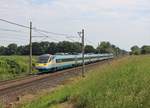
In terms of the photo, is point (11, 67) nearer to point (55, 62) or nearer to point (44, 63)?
point (55, 62)

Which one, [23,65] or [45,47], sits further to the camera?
[45,47]

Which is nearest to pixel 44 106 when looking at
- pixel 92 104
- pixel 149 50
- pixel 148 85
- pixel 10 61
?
pixel 92 104

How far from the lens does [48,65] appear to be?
176 feet

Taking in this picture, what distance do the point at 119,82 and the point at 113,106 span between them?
12.8ft

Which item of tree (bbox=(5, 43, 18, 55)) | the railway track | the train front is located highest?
tree (bbox=(5, 43, 18, 55))

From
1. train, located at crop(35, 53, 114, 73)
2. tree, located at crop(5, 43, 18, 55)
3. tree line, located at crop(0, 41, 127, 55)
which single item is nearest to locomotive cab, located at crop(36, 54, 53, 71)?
train, located at crop(35, 53, 114, 73)

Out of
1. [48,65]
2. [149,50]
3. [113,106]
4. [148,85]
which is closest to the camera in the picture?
[113,106]

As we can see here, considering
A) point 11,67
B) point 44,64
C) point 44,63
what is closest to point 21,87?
point 44,64

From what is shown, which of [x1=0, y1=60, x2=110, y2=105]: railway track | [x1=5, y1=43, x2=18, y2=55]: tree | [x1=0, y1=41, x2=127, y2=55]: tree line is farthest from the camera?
[x1=5, y1=43, x2=18, y2=55]: tree

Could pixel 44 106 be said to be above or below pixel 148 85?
below

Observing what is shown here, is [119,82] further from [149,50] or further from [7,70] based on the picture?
[149,50]

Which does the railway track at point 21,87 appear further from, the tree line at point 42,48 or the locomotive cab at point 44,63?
the tree line at point 42,48

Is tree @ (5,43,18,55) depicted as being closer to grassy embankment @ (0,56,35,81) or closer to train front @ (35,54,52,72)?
grassy embankment @ (0,56,35,81)

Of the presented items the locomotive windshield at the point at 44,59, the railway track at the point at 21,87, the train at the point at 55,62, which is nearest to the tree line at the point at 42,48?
the train at the point at 55,62
